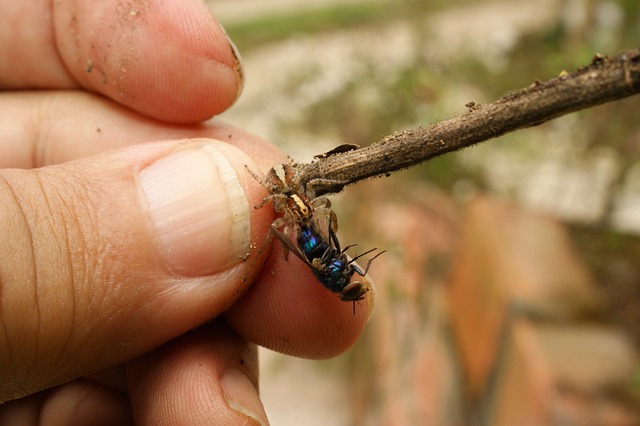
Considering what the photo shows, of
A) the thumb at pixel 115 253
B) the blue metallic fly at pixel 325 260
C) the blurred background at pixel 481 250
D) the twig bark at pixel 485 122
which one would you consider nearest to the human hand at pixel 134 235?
the thumb at pixel 115 253

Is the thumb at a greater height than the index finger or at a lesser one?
lesser

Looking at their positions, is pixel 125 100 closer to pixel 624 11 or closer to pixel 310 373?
pixel 310 373

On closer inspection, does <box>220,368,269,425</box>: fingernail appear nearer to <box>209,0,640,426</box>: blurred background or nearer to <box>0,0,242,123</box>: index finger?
<box>0,0,242,123</box>: index finger

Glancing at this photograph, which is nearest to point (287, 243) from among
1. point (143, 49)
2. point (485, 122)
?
point (485, 122)

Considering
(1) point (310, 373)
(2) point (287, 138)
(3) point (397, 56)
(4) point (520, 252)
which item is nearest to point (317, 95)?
(2) point (287, 138)

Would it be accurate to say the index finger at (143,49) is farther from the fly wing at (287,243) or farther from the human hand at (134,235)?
the fly wing at (287,243)

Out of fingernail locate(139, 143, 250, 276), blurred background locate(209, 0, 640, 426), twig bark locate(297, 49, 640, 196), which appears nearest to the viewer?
twig bark locate(297, 49, 640, 196)

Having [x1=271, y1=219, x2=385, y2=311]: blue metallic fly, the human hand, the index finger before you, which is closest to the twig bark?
[x1=271, y1=219, x2=385, y2=311]: blue metallic fly
